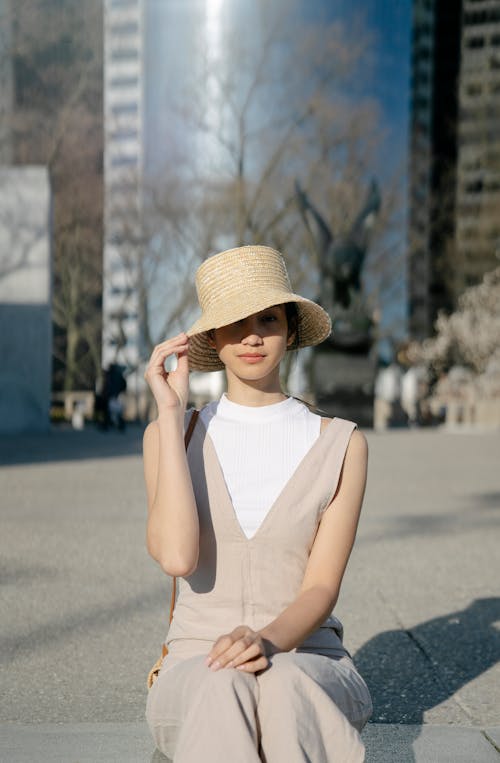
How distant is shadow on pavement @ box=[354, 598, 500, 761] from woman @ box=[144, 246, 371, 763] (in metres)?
0.83

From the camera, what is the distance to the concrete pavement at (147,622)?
3.17m

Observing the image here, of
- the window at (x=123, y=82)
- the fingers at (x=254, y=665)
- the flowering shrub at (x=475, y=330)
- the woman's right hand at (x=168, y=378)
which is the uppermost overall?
the window at (x=123, y=82)

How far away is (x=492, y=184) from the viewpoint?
71.1 meters

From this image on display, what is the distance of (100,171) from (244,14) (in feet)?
148

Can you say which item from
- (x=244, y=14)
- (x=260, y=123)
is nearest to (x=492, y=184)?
(x=244, y=14)

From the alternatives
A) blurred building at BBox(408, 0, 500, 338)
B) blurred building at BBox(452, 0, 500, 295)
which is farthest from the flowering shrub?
blurred building at BBox(408, 0, 500, 338)

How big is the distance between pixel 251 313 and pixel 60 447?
1500 cm

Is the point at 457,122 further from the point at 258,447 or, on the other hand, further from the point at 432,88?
the point at 258,447

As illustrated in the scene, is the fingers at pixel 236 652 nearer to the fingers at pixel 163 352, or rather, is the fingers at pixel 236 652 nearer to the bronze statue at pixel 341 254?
the fingers at pixel 163 352

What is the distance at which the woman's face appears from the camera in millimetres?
2584

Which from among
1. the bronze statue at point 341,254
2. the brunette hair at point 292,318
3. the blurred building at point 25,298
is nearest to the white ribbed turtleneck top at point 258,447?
the brunette hair at point 292,318

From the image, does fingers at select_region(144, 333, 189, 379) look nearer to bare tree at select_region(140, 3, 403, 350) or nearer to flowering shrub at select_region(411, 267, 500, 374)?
bare tree at select_region(140, 3, 403, 350)

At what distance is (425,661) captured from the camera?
13.5 feet

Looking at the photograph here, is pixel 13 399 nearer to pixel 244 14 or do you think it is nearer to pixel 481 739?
pixel 481 739
